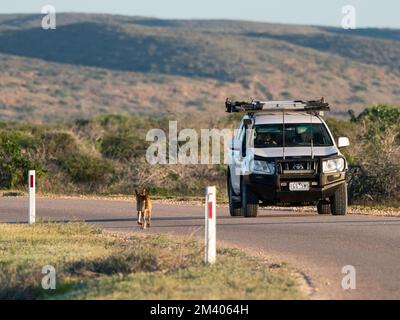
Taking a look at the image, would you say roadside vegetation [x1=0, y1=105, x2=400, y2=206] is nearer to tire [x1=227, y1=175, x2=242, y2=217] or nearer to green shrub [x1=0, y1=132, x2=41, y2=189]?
green shrub [x1=0, y1=132, x2=41, y2=189]

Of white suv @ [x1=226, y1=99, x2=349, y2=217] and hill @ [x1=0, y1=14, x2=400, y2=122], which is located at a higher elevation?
hill @ [x1=0, y1=14, x2=400, y2=122]

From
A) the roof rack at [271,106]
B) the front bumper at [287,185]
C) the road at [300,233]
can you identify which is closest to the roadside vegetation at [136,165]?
the road at [300,233]

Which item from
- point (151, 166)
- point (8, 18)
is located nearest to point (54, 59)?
point (8, 18)

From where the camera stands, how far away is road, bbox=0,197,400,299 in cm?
1489

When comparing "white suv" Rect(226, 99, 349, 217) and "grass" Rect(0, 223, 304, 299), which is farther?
"white suv" Rect(226, 99, 349, 217)

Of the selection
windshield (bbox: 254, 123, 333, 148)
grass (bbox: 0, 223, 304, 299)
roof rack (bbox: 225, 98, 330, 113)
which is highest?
roof rack (bbox: 225, 98, 330, 113)

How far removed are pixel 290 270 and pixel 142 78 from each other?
109 meters

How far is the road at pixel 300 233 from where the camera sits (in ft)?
48.9

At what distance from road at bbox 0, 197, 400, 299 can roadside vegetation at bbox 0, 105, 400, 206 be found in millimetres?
3466

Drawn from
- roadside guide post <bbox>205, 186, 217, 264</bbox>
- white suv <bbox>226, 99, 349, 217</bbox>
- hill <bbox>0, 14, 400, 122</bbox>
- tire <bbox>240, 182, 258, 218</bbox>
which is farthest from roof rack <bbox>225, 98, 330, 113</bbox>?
hill <bbox>0, 14, 400, 122</bbox>

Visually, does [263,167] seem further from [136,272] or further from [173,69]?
[173,69]
